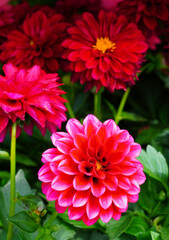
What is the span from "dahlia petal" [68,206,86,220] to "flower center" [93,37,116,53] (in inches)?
11.6

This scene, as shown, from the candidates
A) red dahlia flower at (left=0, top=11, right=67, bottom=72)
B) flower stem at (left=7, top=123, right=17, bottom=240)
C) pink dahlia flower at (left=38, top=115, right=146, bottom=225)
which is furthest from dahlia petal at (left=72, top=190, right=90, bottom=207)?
red dahlia flower at (left=0, top=11, right=67, bottom=72)

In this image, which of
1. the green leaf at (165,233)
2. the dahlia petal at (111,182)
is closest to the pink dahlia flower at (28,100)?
the dahlia petal at (111,182)

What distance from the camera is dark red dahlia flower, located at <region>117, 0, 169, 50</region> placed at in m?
0.61

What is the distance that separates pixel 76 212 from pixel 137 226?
19 centimetres

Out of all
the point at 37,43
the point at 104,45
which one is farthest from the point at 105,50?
the point at 37,43

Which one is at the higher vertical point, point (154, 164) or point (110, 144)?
point (110, 144)

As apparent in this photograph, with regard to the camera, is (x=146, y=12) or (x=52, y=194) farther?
(x=146, y=12)

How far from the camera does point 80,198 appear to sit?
1.24ft

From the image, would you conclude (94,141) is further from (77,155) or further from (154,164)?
(154,164)

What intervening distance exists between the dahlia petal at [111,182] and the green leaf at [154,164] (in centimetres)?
16

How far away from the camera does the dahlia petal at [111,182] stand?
37 centimetres

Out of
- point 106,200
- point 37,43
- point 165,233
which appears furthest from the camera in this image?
point 37,43

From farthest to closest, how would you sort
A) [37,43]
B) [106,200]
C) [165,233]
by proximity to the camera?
[37,43], [165,233], [106,200]

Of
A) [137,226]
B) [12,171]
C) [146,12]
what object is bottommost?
[137,226]
